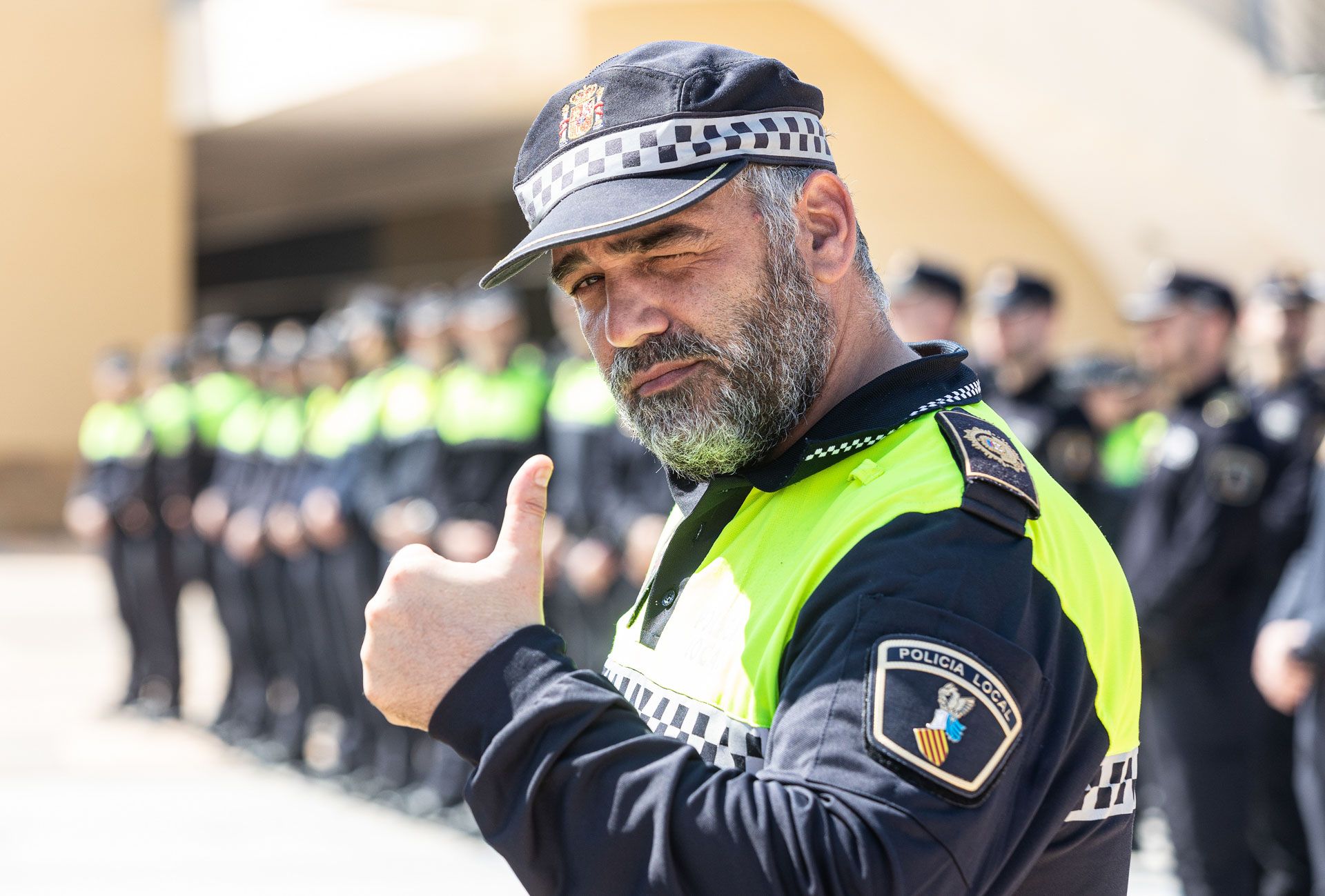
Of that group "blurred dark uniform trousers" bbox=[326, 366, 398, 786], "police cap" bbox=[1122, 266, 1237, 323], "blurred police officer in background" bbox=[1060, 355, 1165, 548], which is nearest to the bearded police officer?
"police cap" bbox=[1122, 266, 1237, 323]

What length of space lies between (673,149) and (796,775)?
60 cm

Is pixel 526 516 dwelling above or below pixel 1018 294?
below

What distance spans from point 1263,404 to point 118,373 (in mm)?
7475

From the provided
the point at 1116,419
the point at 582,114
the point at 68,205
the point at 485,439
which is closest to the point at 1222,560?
the point at 1116,419

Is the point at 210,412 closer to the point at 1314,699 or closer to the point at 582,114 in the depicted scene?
the point at 1314,699

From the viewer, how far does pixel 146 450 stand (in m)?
9.43

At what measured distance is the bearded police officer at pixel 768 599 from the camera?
1165 mm

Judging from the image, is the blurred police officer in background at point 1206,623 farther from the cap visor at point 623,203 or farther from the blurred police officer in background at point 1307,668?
the cap visor at point 623,203

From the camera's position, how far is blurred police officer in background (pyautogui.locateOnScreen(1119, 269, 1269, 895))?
4422 millimetres

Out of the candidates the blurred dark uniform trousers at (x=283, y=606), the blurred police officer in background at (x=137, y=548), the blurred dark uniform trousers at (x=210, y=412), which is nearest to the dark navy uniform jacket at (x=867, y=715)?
the blurred dark uniform trousers at (x=283, y=606)

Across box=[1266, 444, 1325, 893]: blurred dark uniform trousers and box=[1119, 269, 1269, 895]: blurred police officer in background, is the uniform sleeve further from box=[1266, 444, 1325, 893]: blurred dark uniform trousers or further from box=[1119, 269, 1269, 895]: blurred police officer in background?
box=[1119, 269, 1269, 895]: blurred police officer in background

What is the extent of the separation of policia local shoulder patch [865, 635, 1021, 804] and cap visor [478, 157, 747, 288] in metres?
0.46

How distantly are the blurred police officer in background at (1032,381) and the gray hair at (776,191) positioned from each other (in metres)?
3.87

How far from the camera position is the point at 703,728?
1.38 metres
